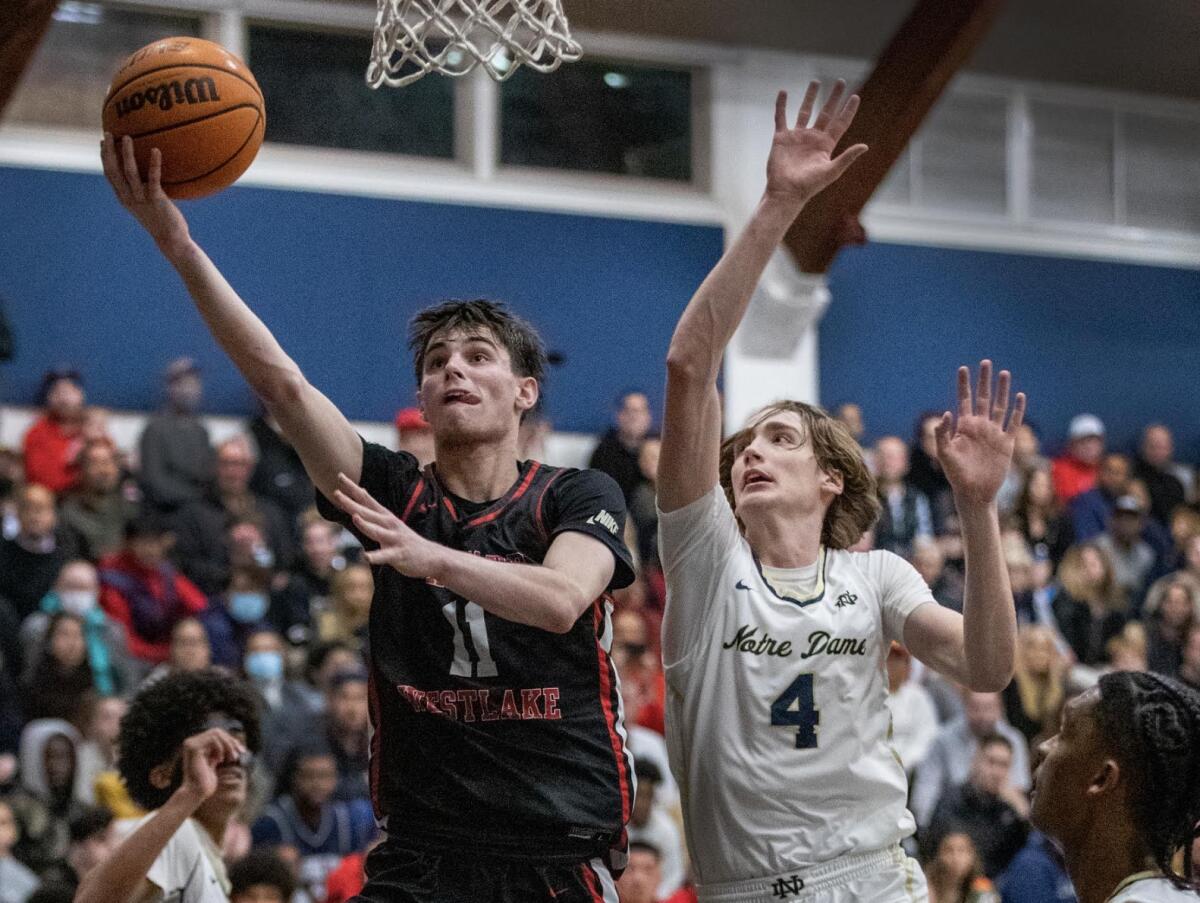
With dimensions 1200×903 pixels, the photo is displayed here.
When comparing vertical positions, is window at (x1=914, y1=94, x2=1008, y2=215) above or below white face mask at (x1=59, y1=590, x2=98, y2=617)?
above

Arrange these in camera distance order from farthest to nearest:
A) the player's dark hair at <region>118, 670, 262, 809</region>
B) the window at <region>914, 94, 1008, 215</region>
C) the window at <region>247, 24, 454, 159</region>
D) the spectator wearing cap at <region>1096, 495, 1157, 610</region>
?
the window at <region>914, 94, 1008, 215</region>
the spectator wearing cap at <region>1096, 495, 1157, 610</region>
the window at <region>247, 24, 454, 159</region>
the player's dark hair at <region>118, 670, 262, 809</region>

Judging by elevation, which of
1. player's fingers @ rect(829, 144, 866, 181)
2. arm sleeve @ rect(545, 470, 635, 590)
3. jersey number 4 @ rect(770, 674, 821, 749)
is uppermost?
player's fingers @ rect(829, 144, 866, 181)

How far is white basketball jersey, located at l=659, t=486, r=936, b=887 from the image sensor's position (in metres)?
4.43

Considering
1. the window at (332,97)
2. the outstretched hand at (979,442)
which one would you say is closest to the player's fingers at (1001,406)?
the outstretched hand at (979,442)

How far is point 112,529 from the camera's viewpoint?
10.6 metres

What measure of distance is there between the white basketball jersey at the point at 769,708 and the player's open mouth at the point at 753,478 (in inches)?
5.7

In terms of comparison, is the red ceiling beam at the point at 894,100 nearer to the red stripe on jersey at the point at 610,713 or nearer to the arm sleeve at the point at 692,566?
the arm sleeve at the point at 692,566

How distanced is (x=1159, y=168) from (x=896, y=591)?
12.6m

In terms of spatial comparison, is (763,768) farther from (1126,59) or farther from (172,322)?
(1126,59)

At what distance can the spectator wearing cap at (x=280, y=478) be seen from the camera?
11.4 m

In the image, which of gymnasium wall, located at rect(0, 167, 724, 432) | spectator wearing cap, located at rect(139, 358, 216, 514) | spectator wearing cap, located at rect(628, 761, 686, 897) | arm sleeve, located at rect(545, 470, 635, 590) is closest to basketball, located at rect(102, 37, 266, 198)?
arm sleeve, located at rect(545, 470, 635, 590)

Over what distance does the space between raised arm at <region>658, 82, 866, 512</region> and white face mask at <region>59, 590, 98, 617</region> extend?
6197 mm

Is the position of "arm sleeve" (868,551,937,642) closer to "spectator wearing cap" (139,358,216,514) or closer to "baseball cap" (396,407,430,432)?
"baseball cap" (396,407,430,432)

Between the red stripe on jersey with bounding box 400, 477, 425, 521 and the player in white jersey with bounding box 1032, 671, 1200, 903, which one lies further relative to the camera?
the red stripe on jersey with bounding box 400, 477, 425, 521
